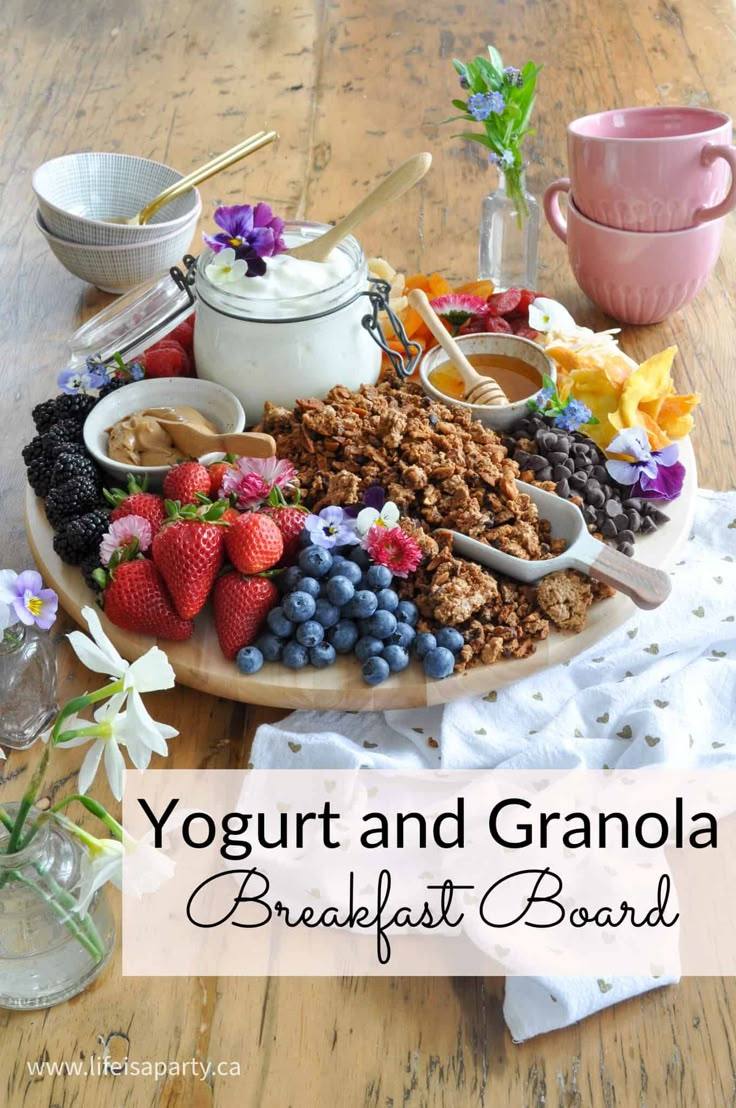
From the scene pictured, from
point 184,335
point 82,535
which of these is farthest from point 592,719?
point 184,335

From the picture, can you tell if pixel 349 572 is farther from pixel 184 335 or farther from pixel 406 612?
pixel 184 335

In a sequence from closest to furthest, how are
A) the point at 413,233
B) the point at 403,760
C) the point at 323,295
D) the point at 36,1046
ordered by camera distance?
the point at 36,1046, the point at 403,760, the point at 323,295, the point at 413,233

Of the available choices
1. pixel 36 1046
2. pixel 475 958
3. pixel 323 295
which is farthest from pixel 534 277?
pixel 36 1046

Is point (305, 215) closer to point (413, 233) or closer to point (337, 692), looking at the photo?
point (413, 233)

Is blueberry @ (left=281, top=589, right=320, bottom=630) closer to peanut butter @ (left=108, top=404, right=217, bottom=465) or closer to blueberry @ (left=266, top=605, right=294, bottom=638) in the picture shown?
blueberry @ (left=266, top=605, right=294, bottom=638)

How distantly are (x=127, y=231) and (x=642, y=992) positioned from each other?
1364 mm

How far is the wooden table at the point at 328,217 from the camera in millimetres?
886

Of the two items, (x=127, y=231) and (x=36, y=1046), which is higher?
(x=127, y=231)

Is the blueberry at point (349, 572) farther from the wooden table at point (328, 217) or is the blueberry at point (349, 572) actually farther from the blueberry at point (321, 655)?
the wooden table at point (328, 217)

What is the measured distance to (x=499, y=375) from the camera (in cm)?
153

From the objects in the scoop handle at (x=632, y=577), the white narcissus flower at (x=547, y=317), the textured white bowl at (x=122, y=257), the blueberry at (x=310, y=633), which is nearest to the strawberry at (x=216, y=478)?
the blueberry at (x=310, y=633)

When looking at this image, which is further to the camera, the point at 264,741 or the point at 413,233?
the point at 413,233

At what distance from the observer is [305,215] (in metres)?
2.04

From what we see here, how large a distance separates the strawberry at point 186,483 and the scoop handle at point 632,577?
0.44m
